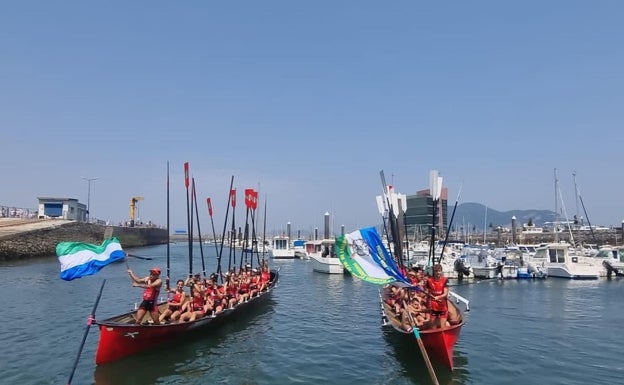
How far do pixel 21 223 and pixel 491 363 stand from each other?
69.6 m

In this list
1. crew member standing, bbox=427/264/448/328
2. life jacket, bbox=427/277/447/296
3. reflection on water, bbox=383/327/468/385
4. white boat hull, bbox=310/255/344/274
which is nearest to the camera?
reflection on water, bbox=383/327/468/385

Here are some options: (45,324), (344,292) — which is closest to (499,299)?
(344,292)

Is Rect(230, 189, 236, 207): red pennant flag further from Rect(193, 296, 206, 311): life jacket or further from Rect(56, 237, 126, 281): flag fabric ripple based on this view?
Rect(56, 237, 126, 281): flag fabric ripple

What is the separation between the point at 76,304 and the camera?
28.2 meters

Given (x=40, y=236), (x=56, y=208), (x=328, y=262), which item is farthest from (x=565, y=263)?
(x=56, y=208)

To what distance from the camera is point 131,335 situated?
15.4 meters

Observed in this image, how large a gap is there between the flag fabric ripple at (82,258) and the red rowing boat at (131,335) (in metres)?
1.69

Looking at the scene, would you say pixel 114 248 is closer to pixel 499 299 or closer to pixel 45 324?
pixel 45 324

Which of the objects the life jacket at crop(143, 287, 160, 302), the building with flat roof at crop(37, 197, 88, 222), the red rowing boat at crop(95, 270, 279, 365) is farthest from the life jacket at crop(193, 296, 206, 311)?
the building with flat roof at crop(37, 197, 88, 222)

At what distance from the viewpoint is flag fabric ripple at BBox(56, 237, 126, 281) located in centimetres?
1415

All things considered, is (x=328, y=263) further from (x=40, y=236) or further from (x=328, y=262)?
(x=40, y=236)

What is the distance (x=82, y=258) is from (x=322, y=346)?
390 inches

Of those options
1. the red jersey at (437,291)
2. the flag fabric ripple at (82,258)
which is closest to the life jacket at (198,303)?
the flag fabric ripple at (82,258)

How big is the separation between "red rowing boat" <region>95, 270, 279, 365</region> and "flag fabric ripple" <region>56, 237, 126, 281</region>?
1688 mm
